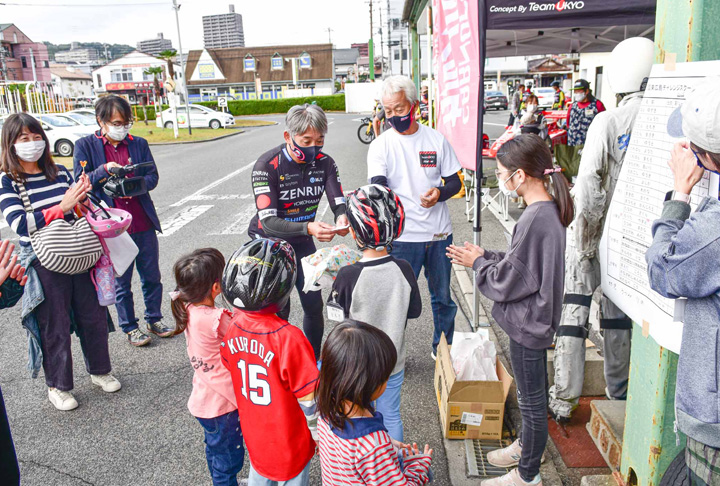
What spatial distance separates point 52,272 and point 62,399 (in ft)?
2.98

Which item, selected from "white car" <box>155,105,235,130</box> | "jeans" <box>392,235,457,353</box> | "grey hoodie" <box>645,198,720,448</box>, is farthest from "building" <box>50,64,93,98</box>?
"grey hoodie" <box>645,198,720,448</box>

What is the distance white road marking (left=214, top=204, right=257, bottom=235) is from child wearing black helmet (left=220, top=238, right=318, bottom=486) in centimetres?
592

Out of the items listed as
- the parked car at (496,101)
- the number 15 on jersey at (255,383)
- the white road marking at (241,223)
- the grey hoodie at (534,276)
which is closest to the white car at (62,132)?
the white road marking at (241,223)

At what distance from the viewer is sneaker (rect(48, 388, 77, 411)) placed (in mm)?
3658

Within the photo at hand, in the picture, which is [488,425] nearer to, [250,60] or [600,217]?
[600,217]

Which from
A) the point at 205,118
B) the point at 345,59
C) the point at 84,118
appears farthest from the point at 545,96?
the point at 345,59

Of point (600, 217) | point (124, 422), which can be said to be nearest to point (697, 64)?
point (600, 217)

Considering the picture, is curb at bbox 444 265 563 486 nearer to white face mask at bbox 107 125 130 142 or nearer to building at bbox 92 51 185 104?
white face mask at bbox 107 125 130 142

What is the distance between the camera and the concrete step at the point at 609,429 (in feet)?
8.86

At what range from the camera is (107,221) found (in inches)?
145

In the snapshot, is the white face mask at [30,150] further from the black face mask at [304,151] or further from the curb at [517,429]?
the curb at [517,429]

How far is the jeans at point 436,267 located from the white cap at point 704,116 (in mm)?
2237

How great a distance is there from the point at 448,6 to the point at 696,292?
3407 mm

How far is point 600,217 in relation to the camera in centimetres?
310
